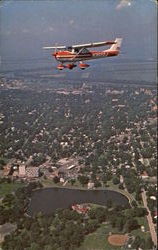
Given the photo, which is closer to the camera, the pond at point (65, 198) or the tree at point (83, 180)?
the pond at point (65, 198)

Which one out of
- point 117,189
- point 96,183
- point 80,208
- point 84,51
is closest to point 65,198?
point 80,208

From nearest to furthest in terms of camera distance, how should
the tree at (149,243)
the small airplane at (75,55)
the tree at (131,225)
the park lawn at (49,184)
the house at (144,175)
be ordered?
the small airplane at (75,55) → the tree at (149,243) → the tree at (131,225) → the house at (144,175) → the park lawn at (49,184)

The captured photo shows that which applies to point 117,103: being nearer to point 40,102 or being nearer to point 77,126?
point 77,126

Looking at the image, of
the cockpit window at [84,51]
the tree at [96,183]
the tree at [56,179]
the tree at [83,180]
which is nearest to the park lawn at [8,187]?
the tree at [56,179]

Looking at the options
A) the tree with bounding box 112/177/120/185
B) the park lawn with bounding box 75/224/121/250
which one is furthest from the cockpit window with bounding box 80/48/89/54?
the tree with bounding box 112/177/120/185

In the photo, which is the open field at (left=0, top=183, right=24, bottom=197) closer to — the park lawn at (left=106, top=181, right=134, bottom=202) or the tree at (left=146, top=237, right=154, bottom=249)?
the park lawn at (left=106, top=181, right=134, bottom=202)

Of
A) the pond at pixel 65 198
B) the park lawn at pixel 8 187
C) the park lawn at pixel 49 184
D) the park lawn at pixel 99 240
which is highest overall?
the park lawn at pixel 49 184

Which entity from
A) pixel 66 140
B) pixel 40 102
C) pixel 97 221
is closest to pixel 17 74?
pixel 40 102

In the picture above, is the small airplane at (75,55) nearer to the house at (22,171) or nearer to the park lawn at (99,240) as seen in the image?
the park lawn at (99,240)
